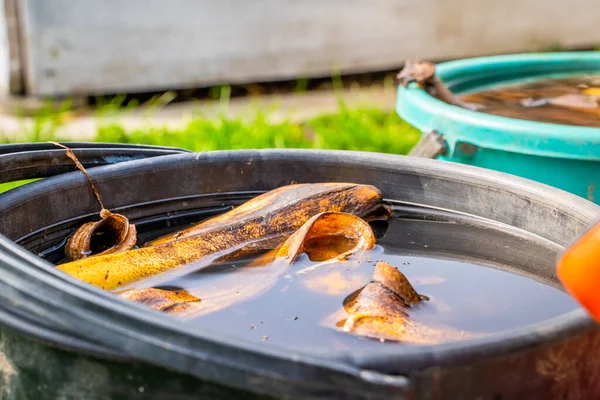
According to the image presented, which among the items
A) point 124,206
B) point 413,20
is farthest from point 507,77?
point 413,20

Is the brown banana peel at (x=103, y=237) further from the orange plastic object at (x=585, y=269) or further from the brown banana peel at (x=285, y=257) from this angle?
the orange plastic object at (x=585, y=269)

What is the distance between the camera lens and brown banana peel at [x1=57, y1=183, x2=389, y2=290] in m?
1.32

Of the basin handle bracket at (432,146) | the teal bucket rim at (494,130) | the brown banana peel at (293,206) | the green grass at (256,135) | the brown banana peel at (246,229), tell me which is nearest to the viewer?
the brown banana peel at (246,229)

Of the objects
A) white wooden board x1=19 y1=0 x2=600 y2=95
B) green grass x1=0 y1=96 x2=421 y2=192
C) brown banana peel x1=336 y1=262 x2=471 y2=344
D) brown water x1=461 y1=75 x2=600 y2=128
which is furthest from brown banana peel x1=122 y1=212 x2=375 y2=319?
white wooden board x1=19 y1=0 x2=600 y2=95

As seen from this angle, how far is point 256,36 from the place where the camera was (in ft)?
16.9

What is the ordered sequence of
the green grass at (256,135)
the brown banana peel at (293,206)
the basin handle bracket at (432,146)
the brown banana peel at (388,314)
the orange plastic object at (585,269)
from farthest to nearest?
the green grass at (256,135)
the basin handle bracket at (432,146)
the brown banana peel at (293,206)
the brown banana peel at (388,314)
the orange plastic object at (585,269)

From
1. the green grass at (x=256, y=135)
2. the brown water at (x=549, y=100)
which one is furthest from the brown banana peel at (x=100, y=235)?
the green grass at (x=256, y=135)

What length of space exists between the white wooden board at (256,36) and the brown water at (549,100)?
2.59 meters

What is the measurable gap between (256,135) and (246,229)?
7.23 ft

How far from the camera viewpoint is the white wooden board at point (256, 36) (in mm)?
4660

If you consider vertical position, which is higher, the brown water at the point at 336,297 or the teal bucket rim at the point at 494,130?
the teal bucket rim at the point at 494,130

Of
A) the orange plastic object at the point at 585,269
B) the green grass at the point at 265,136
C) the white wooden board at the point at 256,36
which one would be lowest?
the green grass at the point at 265,136

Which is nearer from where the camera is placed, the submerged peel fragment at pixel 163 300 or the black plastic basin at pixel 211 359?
the black plastic basin at pixel 211 359

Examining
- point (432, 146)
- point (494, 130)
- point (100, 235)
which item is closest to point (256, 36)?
point (432, 146)
